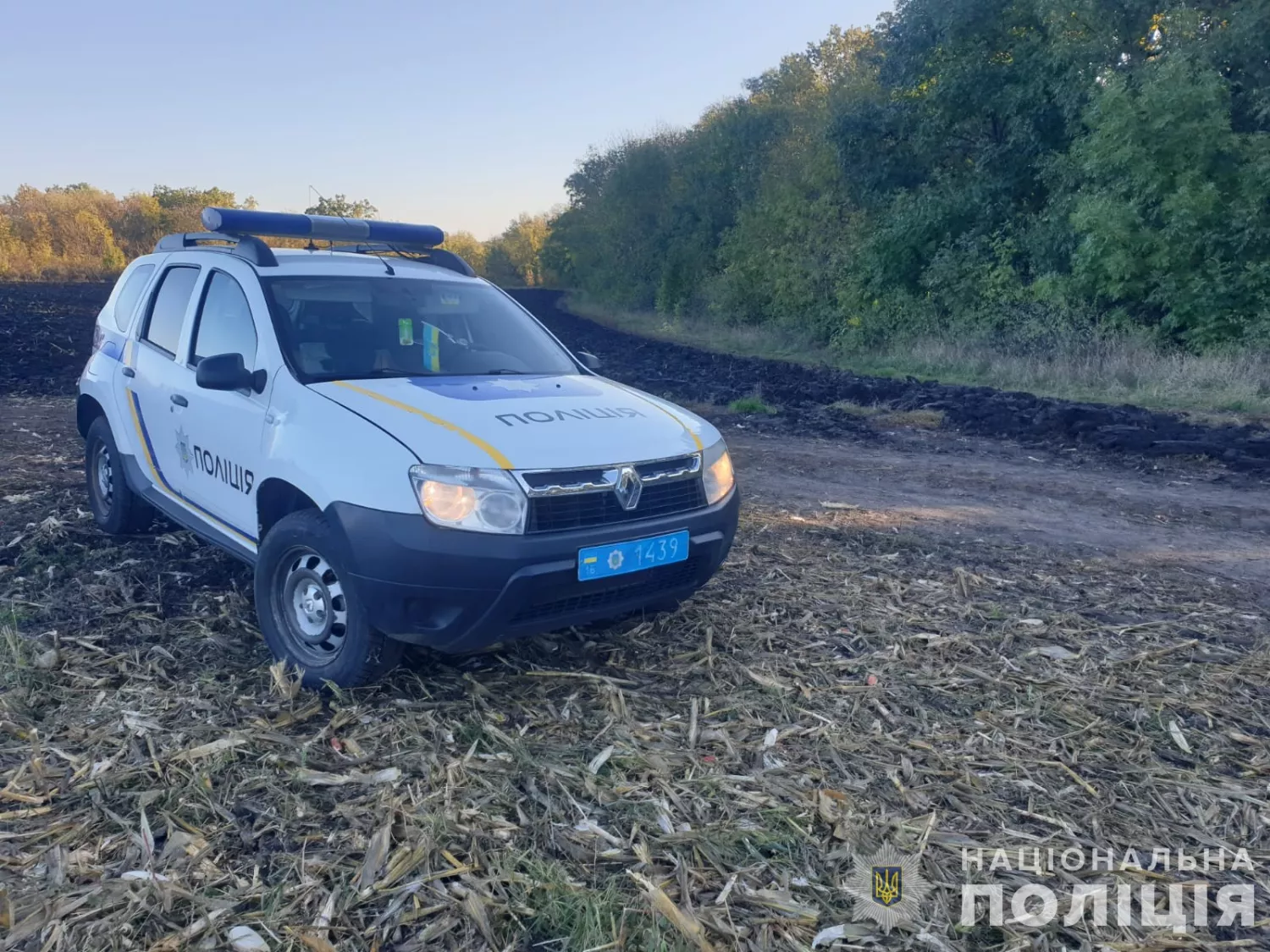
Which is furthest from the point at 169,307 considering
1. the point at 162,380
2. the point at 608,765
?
the point at 608,765

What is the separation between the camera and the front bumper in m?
3.55

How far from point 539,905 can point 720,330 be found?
32586 millimetres

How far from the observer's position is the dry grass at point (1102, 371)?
42.8ft

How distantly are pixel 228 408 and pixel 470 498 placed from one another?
1680mm

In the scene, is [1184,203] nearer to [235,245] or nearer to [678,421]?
[678,421]

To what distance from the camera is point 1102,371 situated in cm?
1551

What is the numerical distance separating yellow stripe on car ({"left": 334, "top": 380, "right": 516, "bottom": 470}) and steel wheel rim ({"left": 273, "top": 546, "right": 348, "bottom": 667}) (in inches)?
28.0

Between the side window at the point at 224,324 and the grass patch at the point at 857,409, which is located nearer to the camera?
the side window at the point at 224,324

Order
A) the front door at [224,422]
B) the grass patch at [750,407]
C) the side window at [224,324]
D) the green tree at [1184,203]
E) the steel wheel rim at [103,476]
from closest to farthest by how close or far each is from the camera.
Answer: the front door at [224,422] < the side window at [224,324] < the steel wheel rim at [103,476] < the grass patch at [750,407] < the green tree at [1184,203]

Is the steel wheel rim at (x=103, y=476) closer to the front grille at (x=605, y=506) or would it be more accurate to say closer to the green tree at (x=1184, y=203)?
the front grille at (x=605, y=506)

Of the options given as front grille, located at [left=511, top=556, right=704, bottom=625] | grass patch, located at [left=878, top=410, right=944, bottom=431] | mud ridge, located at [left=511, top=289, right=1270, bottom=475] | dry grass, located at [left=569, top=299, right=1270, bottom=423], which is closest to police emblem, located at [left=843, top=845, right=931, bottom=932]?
front grille, located at [left=511, top=556, right=704, bottom=625]

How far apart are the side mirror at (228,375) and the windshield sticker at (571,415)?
1.24 m

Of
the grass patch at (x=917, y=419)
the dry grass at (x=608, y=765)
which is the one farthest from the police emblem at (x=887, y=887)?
the grass patch at (x=917, y=419)

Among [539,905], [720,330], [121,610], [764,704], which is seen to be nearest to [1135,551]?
[764,704]
